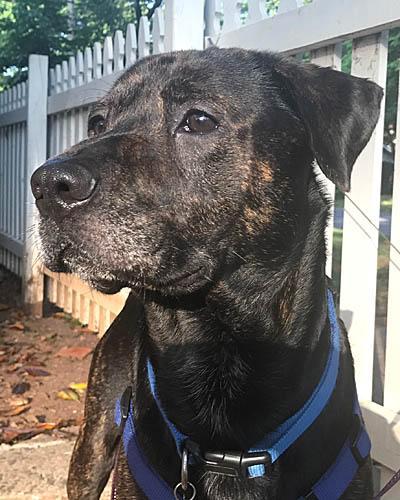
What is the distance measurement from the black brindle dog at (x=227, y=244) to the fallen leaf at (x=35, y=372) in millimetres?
3087

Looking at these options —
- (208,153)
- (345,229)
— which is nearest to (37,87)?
(345,229)

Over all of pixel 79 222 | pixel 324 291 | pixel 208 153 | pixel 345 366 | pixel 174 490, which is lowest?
pixel 174 490

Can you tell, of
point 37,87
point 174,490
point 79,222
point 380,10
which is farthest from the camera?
point 37,87

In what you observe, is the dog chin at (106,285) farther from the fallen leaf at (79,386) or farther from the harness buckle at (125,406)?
the fallen leaf at (79,386)

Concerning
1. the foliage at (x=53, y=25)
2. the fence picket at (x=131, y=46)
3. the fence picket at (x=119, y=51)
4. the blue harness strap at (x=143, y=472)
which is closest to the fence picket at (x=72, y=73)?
the fence picket at (x=119, y=51)

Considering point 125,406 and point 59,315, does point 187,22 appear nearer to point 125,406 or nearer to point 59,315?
point 125,406

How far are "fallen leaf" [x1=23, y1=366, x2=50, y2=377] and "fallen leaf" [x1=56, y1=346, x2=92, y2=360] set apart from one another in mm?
390

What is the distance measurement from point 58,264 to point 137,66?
949mm

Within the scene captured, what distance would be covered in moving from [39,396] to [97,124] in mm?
2793

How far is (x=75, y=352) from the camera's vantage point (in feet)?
19.9

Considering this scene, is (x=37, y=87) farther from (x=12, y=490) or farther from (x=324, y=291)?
(x=324, y=291)

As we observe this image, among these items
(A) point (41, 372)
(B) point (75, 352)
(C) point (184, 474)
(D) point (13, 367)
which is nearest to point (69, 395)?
(A) point (41, 372)

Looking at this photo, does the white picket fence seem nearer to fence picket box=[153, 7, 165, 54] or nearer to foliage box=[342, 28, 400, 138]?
fence picket box=[153, 7, 165, 54]

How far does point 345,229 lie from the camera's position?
11.4 ft
